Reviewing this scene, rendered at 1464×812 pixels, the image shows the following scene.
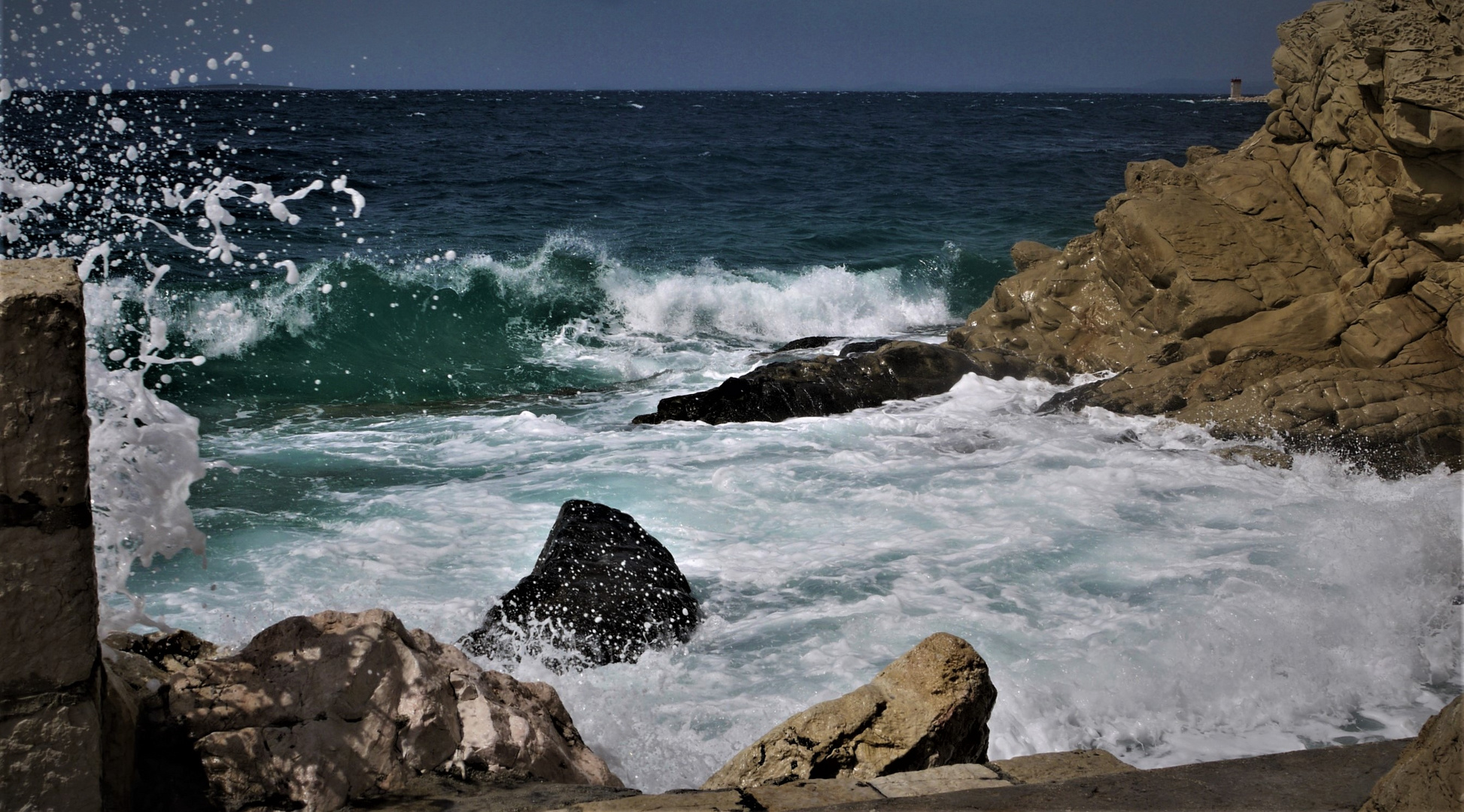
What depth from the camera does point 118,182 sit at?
67.6 feet

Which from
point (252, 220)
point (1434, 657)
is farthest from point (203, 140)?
point (1434, 657)

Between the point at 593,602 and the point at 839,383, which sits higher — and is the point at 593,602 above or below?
below

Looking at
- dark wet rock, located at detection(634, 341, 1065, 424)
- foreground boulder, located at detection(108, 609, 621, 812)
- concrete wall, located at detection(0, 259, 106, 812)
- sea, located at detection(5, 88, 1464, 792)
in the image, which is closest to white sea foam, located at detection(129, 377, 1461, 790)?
sea, located at detection(5, 88, 1464, 792)

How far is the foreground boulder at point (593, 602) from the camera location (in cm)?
452

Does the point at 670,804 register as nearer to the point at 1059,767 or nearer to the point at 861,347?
the point at 1059,767

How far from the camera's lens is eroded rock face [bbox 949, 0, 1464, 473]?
7.15 meters

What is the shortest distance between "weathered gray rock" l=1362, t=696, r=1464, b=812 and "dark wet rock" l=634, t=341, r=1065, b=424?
6647 millimetres

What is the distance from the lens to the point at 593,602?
4730mm

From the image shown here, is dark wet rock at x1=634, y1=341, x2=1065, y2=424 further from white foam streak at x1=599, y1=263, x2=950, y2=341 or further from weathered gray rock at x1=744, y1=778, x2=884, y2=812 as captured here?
weathered gray rock at x1=744, y1=778, x2=884, y2=812

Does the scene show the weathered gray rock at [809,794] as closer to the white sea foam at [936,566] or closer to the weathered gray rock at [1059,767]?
the weathered gray rock at [1059,767]

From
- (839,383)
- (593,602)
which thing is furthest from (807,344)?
(593,602)

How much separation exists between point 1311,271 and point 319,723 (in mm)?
8560

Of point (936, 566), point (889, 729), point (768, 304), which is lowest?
point (936, 566)

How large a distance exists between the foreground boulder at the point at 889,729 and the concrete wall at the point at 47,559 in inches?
68.3
